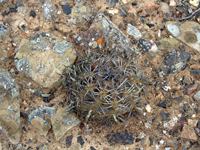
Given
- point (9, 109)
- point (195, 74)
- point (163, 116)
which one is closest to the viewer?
point (9, 109)

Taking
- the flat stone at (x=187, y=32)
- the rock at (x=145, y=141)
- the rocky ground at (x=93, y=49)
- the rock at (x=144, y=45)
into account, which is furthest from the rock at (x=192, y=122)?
the rock at (x=144, y=45)

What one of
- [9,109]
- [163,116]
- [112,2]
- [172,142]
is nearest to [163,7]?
[112,2]

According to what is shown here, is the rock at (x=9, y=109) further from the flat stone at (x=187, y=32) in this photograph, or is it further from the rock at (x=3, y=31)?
the flat stone at (x=187, y=32)

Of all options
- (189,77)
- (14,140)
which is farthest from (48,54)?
(189,77)

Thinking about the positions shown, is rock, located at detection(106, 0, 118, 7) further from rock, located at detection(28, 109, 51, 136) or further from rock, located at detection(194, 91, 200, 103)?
rock, located at detection(28, 109, 51, 136)

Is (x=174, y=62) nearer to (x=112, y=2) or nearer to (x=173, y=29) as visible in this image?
(x=173, y=29)

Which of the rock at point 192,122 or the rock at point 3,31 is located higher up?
the rock at point 3,31

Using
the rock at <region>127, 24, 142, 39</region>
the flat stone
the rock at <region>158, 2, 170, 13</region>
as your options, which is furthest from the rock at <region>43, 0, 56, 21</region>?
the flat stone
